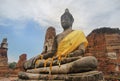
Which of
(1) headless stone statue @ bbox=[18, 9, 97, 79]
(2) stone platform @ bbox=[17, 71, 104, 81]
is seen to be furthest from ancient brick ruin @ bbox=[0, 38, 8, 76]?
(2) stone platform @ bbox=[17, 71, 104, 81]

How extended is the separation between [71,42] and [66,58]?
661 mm

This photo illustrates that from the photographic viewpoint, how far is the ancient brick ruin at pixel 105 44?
1234 cm

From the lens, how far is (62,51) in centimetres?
525

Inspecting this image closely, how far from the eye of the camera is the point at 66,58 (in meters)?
4.55

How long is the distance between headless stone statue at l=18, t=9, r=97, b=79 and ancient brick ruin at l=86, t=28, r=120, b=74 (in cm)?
661

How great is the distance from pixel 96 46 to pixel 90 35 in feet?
3.28

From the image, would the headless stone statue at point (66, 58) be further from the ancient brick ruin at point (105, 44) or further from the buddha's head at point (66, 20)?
the ancient brick ruin at point (105, 44)

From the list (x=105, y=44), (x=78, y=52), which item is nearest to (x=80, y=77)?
(x=78, y=52)

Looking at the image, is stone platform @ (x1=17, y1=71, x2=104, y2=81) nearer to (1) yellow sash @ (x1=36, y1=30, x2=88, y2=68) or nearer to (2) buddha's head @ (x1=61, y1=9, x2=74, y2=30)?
(1) yellow sash @ (x1=36, y1=30, x2=88, y2=68)

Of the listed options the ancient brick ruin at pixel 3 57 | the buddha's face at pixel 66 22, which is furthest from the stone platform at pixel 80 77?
the ancient brick ruin at pixel 3 57

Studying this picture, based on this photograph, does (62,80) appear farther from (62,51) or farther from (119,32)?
(119,32)

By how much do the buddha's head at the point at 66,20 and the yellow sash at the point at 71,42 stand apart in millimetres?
488

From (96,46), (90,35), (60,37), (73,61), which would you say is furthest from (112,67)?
(73,61)

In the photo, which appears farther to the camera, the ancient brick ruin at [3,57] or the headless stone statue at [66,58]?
the ancient brick ruin at [3,57]
